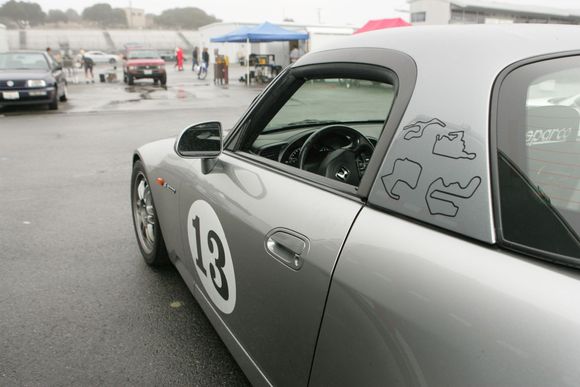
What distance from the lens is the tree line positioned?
123812 millimetres

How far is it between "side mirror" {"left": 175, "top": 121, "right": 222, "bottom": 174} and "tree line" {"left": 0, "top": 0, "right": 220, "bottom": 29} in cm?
13570

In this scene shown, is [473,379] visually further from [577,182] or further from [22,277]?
[22,277]

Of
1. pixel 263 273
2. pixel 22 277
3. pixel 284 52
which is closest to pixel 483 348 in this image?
pixel 263 273

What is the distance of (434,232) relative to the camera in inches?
46.1

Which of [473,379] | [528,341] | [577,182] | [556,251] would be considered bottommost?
[473,379]

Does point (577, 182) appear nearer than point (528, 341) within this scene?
No

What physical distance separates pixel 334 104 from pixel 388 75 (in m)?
Answer: 2.90

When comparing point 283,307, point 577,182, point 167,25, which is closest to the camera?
point 577,182

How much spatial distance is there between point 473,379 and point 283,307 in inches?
27.8

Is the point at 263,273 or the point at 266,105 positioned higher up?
the point at 266,105

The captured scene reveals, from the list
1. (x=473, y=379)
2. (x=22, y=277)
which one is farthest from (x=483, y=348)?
(x=22, y=277)

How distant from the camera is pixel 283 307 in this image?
155 centimetres

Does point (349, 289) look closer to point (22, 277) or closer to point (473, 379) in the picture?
point (473, 379)

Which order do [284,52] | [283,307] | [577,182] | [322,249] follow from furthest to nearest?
1. [284,52]
2. [283,307]
3. [322,249]
4. [577,182]
